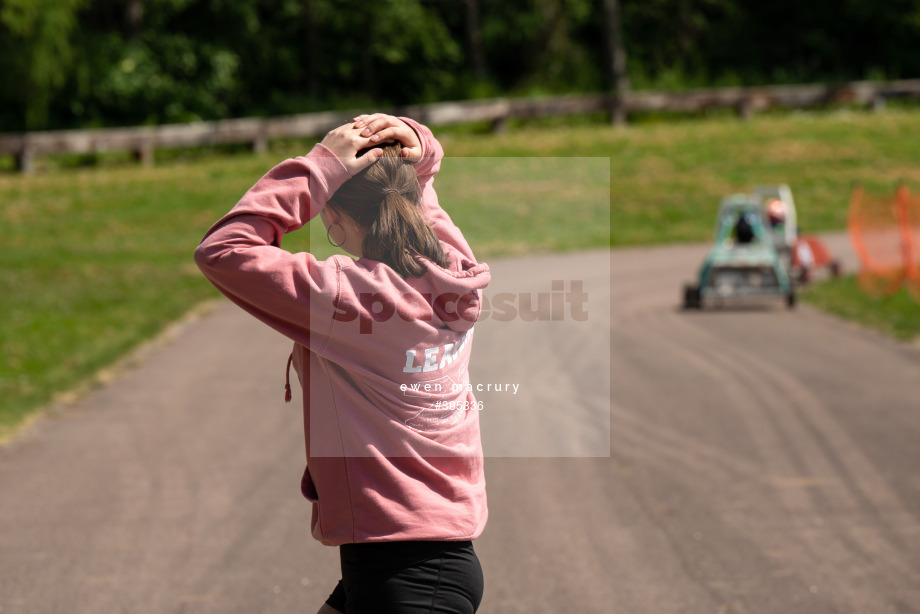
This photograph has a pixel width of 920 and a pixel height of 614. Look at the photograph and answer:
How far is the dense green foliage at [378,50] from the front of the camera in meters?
32.0

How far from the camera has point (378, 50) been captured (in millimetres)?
40062

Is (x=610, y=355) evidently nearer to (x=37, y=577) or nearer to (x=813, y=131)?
(x=37, y=577)

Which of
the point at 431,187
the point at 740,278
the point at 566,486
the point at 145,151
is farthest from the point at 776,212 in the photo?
the point at 145,151

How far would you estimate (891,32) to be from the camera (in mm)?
45500

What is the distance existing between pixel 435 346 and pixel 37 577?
3331 mm

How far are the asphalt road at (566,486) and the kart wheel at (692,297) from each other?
2704mm

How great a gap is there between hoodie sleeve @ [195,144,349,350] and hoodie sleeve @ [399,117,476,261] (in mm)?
220

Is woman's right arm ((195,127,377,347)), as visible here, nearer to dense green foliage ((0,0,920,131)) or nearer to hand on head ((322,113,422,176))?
hand on head ((322,113,422,176))

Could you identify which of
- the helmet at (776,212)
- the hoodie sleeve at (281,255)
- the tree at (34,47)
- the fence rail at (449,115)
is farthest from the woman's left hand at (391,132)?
the tree at (34,47)

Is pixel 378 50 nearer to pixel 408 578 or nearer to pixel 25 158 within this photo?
pixel 25 158

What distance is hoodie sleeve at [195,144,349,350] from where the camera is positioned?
94.4 inches

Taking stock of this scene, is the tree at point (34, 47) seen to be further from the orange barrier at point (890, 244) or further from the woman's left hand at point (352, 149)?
the woman's left hand at point (352, 149)

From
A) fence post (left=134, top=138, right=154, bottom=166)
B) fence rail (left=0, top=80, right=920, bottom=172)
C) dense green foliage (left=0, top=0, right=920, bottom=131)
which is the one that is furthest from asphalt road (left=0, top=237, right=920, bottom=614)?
dense green foliage (left=0, top=0, right=920, bottom=131)

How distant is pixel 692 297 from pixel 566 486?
7.71 meters
